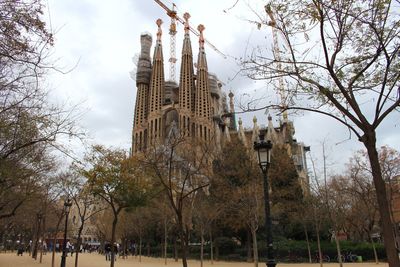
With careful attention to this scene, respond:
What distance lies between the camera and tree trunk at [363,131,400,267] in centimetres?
701

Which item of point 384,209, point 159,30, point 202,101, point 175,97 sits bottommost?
point 384,209

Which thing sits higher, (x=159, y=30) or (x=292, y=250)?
(x=159, y=30)

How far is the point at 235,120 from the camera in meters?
97.9

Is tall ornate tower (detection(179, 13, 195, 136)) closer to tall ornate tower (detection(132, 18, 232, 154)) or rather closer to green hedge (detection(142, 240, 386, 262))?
tall ornate tower (detection(132, 18, 232, 154))

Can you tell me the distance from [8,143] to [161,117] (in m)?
71.8

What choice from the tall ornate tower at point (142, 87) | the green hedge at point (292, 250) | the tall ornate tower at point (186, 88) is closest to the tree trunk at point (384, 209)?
the green hedge at point (292, 250)

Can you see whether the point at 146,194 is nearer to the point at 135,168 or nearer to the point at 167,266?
the point at 135,168

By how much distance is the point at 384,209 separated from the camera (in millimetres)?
7422

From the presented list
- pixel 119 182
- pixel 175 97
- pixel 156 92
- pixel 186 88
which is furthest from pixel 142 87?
pixel 119 182

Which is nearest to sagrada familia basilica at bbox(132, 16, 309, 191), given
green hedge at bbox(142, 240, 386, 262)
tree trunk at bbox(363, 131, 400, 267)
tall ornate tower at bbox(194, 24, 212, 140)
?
tall ornate tower at bbox(194, 24, 212, 140)

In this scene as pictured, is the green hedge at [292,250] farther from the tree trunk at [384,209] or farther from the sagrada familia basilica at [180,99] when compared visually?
the sagrada familia basilica at [180,99]

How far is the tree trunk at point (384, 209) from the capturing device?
7.01 metres

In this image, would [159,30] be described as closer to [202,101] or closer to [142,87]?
[142,87]

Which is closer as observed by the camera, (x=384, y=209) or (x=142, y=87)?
(x=384, y=209)
